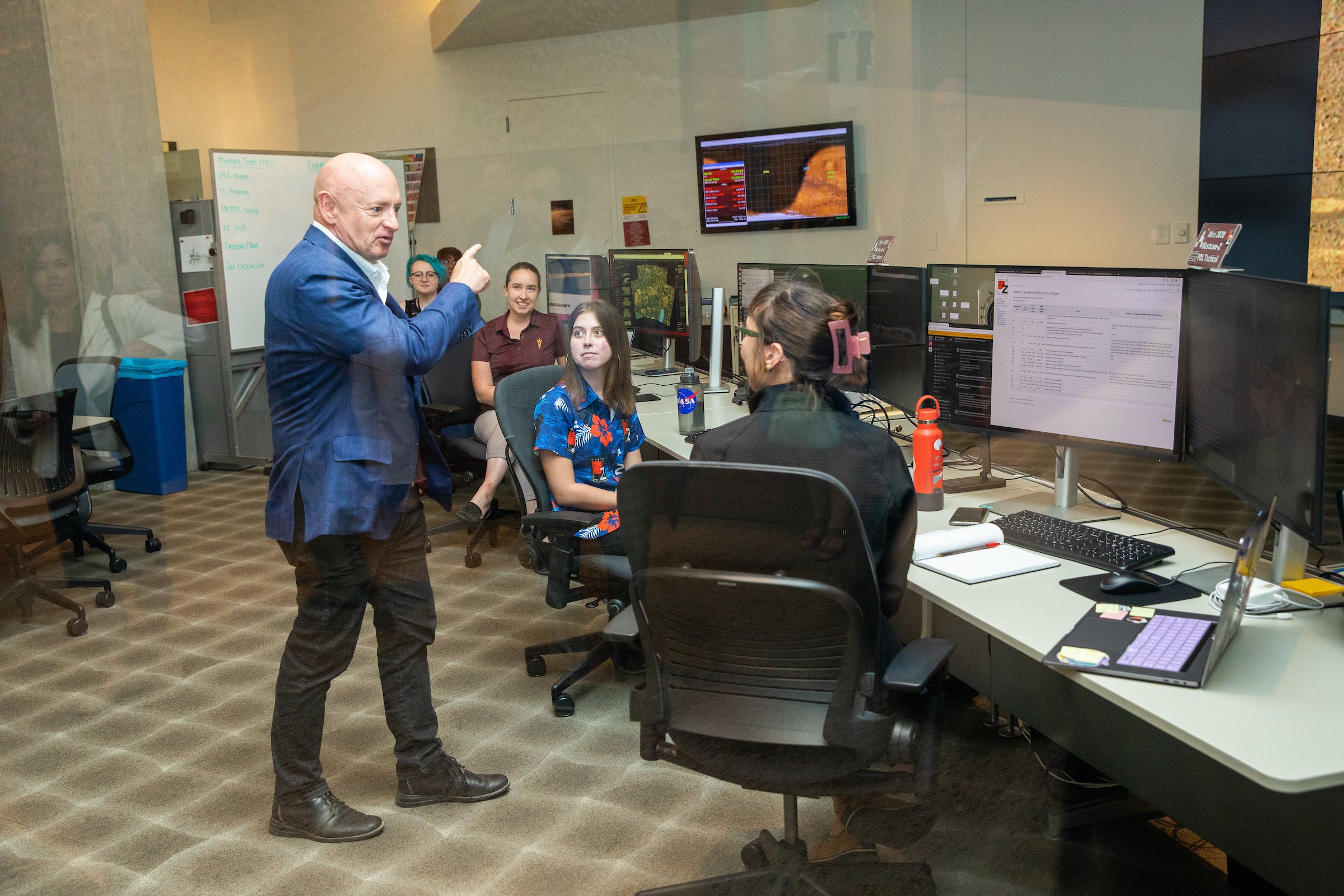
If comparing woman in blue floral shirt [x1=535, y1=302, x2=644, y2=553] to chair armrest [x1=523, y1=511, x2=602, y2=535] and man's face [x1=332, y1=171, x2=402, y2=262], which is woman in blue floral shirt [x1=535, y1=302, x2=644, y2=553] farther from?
man's face [x1=332, y1=171, x2=402, y2=262]

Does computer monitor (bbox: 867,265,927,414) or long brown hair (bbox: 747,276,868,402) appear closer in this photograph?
long brown hair (bbox: 747,276,868,402)

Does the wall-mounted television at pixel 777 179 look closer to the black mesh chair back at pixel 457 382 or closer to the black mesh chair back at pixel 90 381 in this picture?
the black mesh chair back at pixel 457 382

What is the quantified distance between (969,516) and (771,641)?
79 cm

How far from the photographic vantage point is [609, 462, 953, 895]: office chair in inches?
→ 53.5

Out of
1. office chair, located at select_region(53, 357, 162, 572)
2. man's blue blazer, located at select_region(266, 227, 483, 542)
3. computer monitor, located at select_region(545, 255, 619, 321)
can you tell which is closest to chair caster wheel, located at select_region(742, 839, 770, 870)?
man's blue blazer, located at select_region(266, 227, 483, 542)

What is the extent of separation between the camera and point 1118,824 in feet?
6.63

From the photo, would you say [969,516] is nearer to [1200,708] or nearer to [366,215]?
[1200,708]

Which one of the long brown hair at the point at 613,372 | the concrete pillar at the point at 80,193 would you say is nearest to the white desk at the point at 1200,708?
the long brown hair at the point at 613,372

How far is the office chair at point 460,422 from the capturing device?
342 cm

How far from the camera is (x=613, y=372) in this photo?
2.63m

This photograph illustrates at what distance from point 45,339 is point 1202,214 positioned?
4.57m

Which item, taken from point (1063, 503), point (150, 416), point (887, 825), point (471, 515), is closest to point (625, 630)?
point (887, 825)

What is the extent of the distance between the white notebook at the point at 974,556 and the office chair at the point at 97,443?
1.80 m

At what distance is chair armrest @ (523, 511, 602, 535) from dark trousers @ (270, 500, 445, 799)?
340mm
